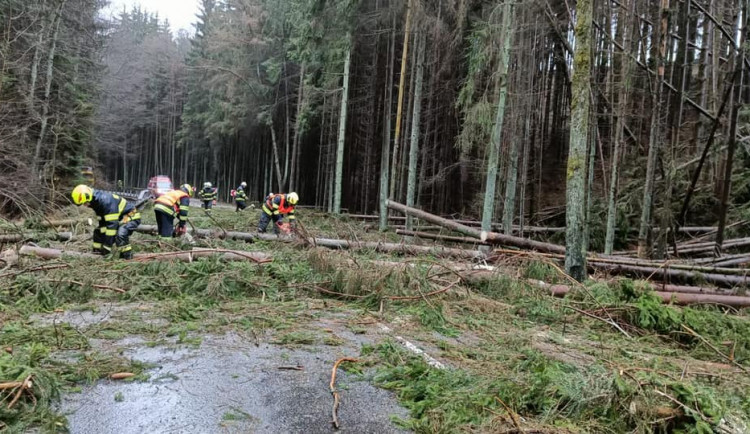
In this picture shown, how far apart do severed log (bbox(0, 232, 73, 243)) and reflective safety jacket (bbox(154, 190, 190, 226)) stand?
210 cm

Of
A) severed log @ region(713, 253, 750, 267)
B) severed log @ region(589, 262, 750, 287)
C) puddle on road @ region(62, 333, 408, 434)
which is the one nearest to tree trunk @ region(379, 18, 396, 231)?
severed log @ region(589, 262, 750, 287)

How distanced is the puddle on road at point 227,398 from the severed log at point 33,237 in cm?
544

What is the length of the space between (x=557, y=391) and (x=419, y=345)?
5.67 feet

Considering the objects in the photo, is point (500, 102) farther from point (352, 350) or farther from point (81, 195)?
point (81, 195)

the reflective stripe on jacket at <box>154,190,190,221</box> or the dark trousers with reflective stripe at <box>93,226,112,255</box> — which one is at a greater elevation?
the reflective stripe on jacket at <box>154,190,190,221</box>

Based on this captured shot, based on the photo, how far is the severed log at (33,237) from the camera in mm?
7344

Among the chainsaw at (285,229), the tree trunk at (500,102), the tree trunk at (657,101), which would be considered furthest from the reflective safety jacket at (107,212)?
the tree trunk at (657,101)

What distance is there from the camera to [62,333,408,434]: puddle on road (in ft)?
8.96

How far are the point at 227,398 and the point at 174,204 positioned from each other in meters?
7.08

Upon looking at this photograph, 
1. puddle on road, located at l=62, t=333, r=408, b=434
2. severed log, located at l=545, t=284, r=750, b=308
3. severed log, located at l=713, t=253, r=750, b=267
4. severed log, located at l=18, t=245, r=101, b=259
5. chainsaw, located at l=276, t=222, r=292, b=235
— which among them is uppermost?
severed log, located at l=713, t=253, r=750, b=267

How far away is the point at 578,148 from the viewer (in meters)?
6.77

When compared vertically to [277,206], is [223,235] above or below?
below

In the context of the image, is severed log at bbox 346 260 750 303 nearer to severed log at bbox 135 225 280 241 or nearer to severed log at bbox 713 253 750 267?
severed log at bbox 713 253 750 267

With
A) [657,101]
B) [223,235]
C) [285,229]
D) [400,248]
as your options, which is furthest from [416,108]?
[223,235]
